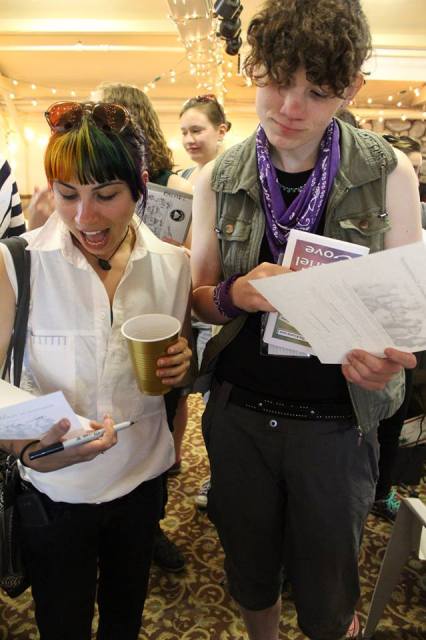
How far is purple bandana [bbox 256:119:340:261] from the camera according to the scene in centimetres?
100

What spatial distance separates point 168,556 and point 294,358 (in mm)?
1377

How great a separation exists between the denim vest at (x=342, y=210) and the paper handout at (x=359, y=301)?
0.24 meters

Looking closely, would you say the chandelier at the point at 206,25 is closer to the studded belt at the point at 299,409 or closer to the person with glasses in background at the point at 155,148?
the person with glasses in background at the point at 155,148

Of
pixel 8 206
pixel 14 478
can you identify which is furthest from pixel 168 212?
pixel 14 478

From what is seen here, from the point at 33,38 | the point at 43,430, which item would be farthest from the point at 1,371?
the point at 33,38

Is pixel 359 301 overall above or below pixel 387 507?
above

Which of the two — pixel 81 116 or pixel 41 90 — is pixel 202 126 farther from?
pixel 41 90

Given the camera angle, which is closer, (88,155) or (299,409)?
(88,155)

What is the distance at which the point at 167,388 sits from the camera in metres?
0.97

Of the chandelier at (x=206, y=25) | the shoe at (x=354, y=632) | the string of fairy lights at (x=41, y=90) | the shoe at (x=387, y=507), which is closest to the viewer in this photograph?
the shoe at (x=354, y=632)

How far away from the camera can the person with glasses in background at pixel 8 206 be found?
4.93 feet

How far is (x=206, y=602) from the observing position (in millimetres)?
1817

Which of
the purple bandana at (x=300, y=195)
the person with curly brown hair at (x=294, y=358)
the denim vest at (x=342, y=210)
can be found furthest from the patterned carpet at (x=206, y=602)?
the purple bandana at (x=300, y=195)

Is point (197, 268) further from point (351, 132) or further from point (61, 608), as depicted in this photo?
point (61, 608)
